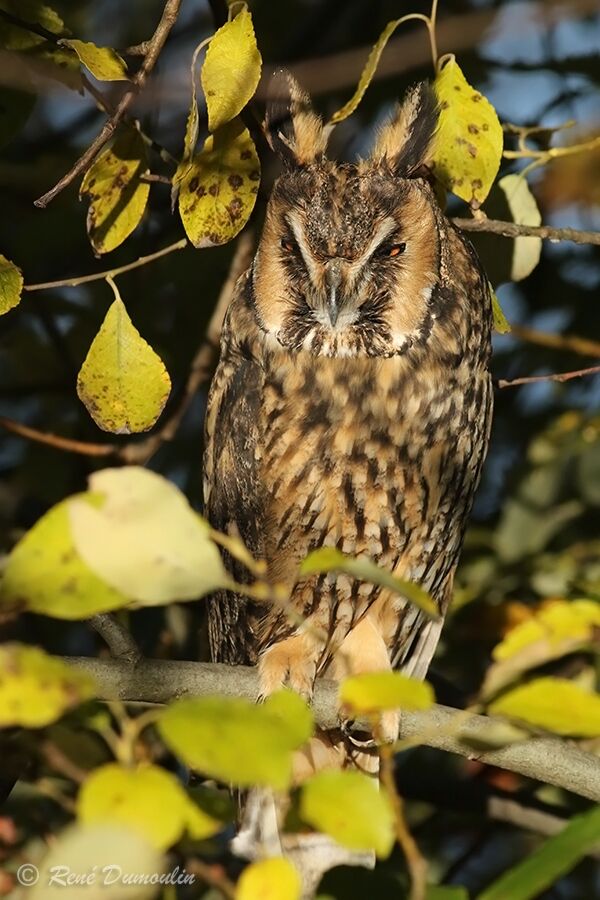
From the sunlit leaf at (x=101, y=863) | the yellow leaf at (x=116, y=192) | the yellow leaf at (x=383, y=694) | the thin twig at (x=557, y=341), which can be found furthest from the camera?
the thin twig at (x=557, y=341)

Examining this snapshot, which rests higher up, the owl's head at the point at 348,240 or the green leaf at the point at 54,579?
the owl's head at the point at 348,240

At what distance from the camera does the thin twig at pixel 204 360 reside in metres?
2.79

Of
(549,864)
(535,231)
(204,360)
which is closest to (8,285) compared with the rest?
(535,231)

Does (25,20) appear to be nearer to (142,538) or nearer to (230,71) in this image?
(230,71)

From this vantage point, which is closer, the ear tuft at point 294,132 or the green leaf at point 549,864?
the green leaf at point 549,864

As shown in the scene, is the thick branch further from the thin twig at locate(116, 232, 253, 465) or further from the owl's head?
the thin twig at locate(116, 232, 253, 465)

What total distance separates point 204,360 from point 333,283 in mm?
685

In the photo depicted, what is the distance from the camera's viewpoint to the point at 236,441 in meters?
2.54

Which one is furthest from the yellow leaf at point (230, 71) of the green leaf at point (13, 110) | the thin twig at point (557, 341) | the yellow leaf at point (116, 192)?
the thin twig at point (557, 341)

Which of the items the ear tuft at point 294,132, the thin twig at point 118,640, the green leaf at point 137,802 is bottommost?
the thin twig at point 118,640

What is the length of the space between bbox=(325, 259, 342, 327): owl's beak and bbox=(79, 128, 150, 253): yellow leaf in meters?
0.41

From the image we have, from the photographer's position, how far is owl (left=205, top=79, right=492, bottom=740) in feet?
7.75

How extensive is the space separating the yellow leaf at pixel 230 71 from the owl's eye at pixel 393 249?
676 millimetres

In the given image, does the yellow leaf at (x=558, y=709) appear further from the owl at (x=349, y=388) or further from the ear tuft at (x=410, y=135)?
the ear tuft at (x=410, y=135)
